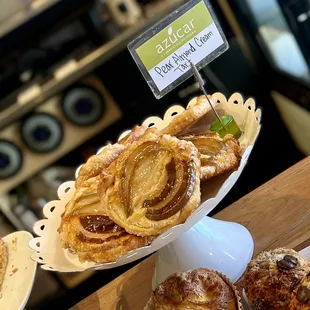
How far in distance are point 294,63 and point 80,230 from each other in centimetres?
233

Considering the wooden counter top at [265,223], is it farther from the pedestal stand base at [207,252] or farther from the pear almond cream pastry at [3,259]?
the pear almond cream pastry at [3,259]

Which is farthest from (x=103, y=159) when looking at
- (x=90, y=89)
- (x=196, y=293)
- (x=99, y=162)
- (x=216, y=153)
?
(x=90, y=89)

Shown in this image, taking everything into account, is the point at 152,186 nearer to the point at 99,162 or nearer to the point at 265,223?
the point at 99,162

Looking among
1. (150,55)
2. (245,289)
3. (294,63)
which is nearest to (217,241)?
(245,289)

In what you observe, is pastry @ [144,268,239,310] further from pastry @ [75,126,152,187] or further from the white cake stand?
pastry @ [75,126,152,187]

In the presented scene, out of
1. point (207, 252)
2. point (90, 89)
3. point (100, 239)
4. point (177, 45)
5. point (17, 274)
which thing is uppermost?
point (177, 45)

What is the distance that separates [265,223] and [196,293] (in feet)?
1.34

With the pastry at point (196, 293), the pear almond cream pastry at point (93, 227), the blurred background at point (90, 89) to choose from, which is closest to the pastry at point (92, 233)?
the pear almond cream pastry at point (93, 227)

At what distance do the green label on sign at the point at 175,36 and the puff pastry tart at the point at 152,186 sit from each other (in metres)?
0.17

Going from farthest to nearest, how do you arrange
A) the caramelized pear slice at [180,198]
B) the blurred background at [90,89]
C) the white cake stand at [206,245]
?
1. the blurred background at [90,89]
2. the white cake stand at [206,245]
3. the caramelized pear slice at [180,198]

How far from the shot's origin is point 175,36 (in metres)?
1.17

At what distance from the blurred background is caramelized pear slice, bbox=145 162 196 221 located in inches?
83.6

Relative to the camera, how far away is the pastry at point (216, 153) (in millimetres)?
1139

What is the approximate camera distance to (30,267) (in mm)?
1422
